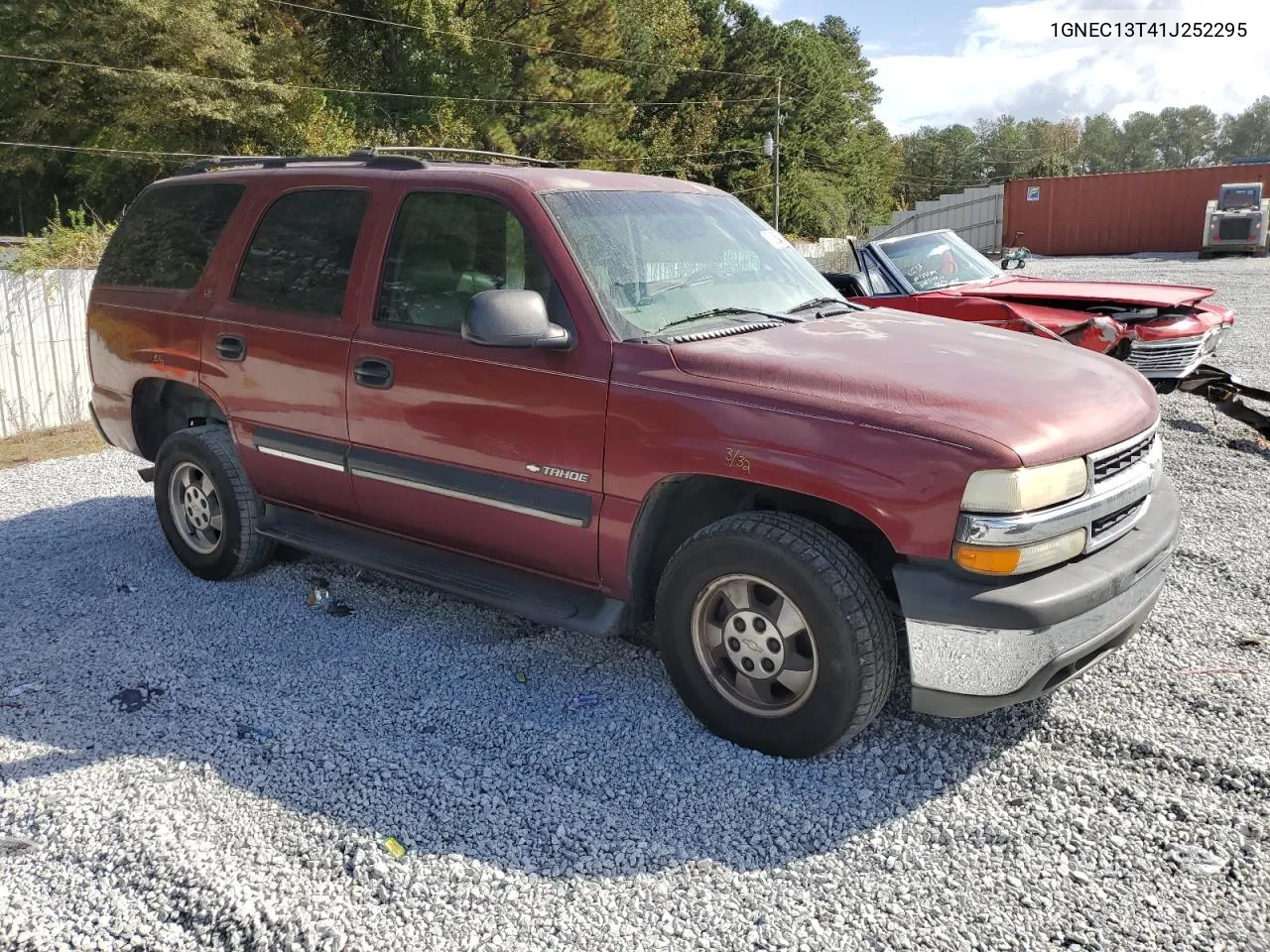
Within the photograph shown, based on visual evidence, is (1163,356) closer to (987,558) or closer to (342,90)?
(987,558)

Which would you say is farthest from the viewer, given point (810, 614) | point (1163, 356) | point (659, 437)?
point (1163, 356)

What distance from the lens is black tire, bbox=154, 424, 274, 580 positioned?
496 centimetres

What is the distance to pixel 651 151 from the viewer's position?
168 ft

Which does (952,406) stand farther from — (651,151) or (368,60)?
(651,151)

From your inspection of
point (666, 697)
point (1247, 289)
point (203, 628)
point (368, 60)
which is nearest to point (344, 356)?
point (203, 628)

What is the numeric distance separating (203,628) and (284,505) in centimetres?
67

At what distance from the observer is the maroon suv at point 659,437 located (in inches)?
121

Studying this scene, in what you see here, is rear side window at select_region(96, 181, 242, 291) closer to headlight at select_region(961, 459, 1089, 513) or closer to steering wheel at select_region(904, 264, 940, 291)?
headlight at select_region(961, 459, 1089, 513)

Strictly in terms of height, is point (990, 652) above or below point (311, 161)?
below

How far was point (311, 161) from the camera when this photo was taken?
4934 millimetres

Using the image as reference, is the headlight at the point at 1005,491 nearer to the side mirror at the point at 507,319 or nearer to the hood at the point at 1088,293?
the side mirror at the point at 507,319

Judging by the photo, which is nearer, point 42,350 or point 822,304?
point 822,304

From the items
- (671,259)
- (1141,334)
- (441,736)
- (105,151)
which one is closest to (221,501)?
(441,736)

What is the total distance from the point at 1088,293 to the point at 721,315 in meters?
5.59
